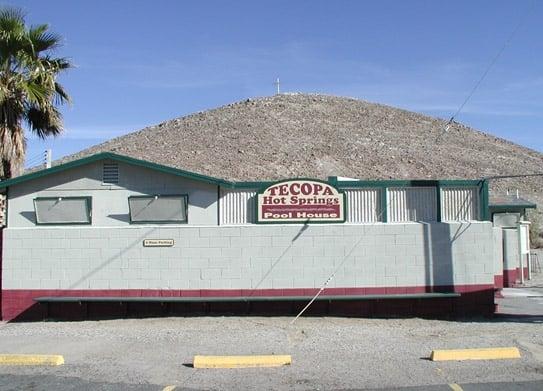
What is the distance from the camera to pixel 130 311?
15453 millimetres

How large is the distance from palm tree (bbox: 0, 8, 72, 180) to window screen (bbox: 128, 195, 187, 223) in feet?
13.3

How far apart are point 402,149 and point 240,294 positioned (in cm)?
5891

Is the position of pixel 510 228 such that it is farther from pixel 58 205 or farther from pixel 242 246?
pixel 58 205

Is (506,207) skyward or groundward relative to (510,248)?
skyward

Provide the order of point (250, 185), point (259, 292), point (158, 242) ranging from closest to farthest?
point (259, 292)
point (158, 242)
point (250, 185)

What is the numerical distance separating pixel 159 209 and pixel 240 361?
20.5 feet

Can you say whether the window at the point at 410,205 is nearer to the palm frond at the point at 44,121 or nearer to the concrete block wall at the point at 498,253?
the concrete block wall at the point at 498,253

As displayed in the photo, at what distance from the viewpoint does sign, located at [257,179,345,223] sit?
1542 cm

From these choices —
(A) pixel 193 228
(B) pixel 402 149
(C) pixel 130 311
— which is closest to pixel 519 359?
(A) pixel 193 228

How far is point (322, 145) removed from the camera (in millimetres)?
69750

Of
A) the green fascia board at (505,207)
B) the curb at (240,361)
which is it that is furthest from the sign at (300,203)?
the green fascia board at (505,207)

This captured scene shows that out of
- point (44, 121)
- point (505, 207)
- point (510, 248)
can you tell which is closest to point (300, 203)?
point (44, 121)

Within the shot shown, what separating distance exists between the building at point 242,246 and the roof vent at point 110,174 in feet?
0.08

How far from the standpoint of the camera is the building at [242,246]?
50.0 ft
